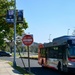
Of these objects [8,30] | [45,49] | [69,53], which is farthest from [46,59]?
[8,30]

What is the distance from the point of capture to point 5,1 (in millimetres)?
41156

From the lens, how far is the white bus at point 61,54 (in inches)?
883

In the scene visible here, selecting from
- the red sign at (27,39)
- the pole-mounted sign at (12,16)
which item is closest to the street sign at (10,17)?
the pole-mounted sign at (12,16)

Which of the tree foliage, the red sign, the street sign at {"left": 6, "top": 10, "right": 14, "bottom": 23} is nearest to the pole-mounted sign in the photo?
the street sign at {"left": 6, "top": 10, "right": 14, "bottom": 23}

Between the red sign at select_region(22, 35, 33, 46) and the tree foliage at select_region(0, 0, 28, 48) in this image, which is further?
the tree foliage at select_region(0, 0, 28, 48)

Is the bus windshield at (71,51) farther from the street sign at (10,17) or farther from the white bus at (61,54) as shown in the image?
the street sign at (10,17)

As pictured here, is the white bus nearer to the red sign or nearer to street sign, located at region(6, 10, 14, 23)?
the red sign

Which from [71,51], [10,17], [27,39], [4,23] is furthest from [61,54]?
[4,23]

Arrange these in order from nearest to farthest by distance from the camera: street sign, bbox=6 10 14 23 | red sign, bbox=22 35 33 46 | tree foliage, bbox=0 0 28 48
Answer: red sign, bbox=22 35 33 46 → street sign, bbox=6 10 14 23 → tree foliage, bbox=0 0 28 48

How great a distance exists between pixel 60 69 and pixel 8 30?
17091 mm

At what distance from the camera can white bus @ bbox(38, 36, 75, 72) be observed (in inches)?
883

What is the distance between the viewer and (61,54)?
2462 cm

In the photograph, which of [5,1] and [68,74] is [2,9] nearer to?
[5,1]

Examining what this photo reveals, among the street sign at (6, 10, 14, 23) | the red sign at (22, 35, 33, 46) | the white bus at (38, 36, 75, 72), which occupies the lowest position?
the white bus at (38, 36, 75, 72)
